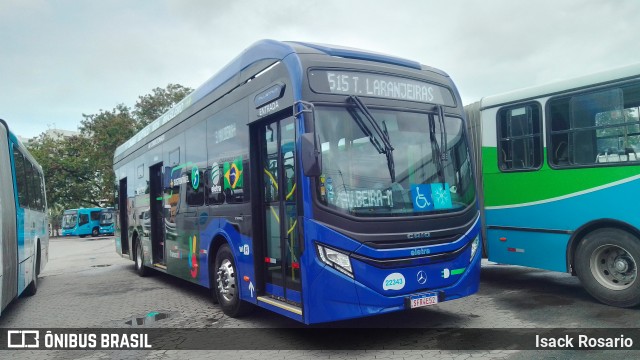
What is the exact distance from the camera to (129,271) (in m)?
14.0

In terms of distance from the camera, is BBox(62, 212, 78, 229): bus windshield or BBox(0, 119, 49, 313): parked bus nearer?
BBox(0, 119, 49, 313): parked bus

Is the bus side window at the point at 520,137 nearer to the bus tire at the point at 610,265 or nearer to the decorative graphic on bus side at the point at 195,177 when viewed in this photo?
the bus tire at the point at 610,265

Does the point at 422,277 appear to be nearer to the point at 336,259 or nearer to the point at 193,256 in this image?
the point at 336,259

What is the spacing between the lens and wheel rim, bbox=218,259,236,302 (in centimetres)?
688

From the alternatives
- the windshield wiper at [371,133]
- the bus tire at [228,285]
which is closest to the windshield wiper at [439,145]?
the windshield wiper at [371,133]

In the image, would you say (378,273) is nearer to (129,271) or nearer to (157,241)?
(157,241)

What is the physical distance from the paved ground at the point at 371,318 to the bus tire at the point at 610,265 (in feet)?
0.61

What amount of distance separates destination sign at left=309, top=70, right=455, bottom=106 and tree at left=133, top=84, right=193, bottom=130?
38460 mm

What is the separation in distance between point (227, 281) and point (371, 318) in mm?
2130

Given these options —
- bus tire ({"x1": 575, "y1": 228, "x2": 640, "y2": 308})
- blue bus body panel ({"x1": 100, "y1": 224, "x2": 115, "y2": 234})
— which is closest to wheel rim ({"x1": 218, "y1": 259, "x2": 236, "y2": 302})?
bus tire ({"x1": 575, "y1": 228, "x2": 640, "y2": 308})

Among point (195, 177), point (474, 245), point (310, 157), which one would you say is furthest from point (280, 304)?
point (195, 177)

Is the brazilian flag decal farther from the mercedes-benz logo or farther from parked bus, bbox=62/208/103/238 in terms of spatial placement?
parked bus, bbox=62/208/103/238

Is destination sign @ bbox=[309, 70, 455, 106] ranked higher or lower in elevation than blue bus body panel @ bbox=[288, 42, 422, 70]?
lower

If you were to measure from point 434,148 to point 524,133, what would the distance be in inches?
112
